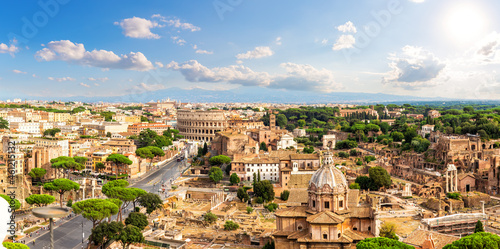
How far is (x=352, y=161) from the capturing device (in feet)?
198

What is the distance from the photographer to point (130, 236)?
24.6 metres

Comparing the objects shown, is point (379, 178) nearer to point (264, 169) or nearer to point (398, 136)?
point (264, 169)

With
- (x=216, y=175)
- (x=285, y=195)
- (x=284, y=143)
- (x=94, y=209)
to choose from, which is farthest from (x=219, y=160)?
(x=94, y=209)

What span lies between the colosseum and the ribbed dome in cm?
6574

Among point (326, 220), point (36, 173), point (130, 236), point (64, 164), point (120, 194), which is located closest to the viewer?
point (326, 220)

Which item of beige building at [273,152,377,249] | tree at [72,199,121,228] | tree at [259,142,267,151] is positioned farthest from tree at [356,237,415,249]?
tree at [259,142,267,151]

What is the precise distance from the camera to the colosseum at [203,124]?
88312 mm

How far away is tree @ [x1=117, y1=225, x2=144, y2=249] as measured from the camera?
24509mm

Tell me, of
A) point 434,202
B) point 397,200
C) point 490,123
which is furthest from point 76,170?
point 490,123

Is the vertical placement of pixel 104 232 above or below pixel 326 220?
below

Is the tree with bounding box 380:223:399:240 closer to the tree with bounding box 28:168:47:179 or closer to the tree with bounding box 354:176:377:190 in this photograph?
the tree with bounding box 354:176:377:190

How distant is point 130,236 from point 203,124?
64.9 metres

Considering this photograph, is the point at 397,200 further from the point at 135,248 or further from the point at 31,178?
the point at 31,178

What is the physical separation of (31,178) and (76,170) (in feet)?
20.6
